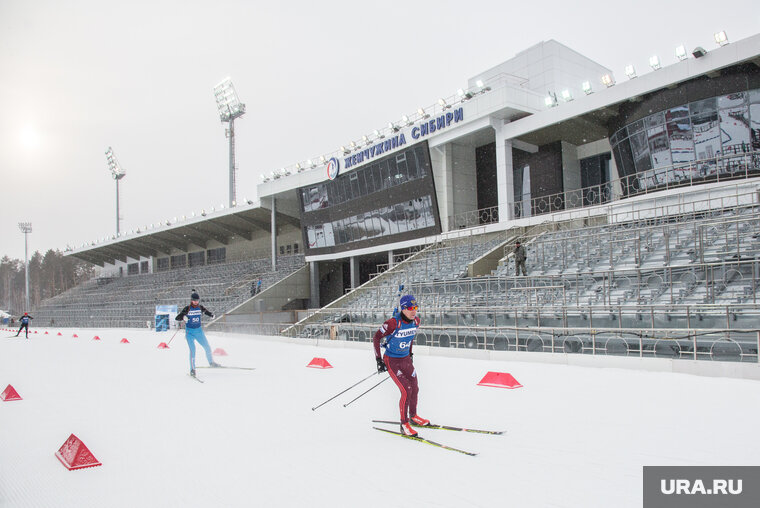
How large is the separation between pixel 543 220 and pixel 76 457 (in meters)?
25.1

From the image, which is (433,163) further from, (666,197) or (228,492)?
(228,492)

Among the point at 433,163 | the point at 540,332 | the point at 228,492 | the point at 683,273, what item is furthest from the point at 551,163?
the point at 228,492

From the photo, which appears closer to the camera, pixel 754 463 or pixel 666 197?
pixel 754 463

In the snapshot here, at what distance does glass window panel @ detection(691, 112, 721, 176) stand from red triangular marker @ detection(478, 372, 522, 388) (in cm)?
1826

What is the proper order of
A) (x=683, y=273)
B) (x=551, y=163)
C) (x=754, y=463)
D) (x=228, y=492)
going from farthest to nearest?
(x=551, y=163)
(x=683, y=273)
(x=754, y=463)
(x=228, y=492)

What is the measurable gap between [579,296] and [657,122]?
1197cm

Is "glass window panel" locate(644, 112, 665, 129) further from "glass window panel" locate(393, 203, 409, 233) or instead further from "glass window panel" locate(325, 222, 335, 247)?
"glass window panel" locate(325, 222, 335, 247)

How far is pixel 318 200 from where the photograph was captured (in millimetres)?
43250

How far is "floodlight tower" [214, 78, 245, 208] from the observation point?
197 ft

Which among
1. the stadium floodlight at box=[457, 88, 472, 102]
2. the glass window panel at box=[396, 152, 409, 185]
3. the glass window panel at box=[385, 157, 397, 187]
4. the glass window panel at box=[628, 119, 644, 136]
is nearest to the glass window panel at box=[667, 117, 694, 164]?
the glass window panel at box=[628, 119, 644, 136]

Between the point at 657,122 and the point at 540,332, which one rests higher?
the point at 657,122

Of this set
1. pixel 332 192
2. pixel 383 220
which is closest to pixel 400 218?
pixel 383 220

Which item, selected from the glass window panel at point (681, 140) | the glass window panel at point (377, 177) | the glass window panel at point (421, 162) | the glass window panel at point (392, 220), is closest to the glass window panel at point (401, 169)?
the glass window panel at point (421, 162)

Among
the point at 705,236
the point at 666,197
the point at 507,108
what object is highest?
the point at 507,108
